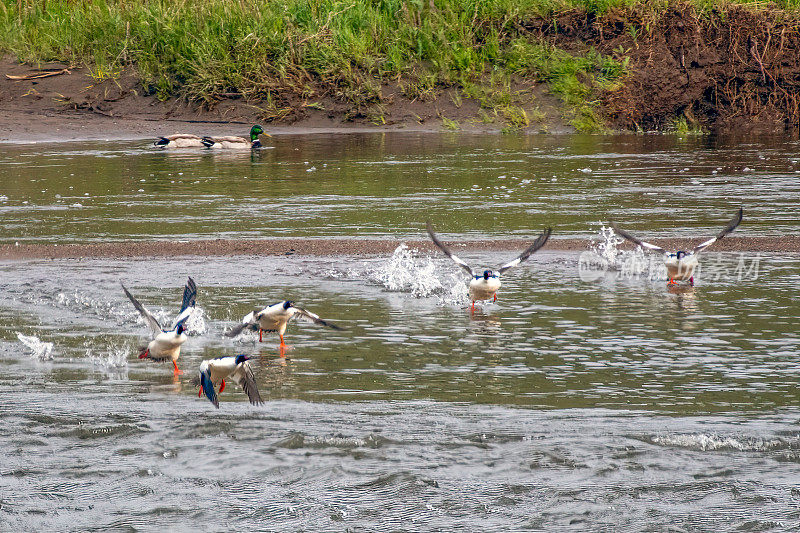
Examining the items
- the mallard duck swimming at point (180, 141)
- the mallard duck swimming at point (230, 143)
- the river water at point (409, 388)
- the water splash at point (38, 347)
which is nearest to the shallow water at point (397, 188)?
the river water at point (409, 388)

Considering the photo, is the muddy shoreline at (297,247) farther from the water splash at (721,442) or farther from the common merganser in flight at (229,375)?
the water splash at (721,442)

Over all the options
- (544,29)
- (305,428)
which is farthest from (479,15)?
(305,428)

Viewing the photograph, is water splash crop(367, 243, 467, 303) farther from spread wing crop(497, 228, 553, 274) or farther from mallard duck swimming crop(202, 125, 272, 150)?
mallard duck swimming crop(202, 125, 272, 150)

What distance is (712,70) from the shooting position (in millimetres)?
28219

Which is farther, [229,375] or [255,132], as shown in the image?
[255,132]

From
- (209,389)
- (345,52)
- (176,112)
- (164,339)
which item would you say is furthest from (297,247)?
(176,112)

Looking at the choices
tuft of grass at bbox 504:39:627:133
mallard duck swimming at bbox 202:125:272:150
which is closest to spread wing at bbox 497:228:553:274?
mallard duck swimming at bbox 202:125:272:150

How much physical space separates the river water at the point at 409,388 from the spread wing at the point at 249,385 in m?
0.10

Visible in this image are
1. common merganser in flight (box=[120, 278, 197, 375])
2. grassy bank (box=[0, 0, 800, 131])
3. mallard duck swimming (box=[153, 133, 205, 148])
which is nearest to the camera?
common merganser in flight (box=[120, 278, 197, 375])

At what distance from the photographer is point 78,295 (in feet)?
33.7

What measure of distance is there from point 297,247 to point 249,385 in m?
5.52

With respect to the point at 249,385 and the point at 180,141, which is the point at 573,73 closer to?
the point at 180,141

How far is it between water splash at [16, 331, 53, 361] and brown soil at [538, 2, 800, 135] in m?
21.1

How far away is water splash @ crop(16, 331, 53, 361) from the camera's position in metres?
8.35
